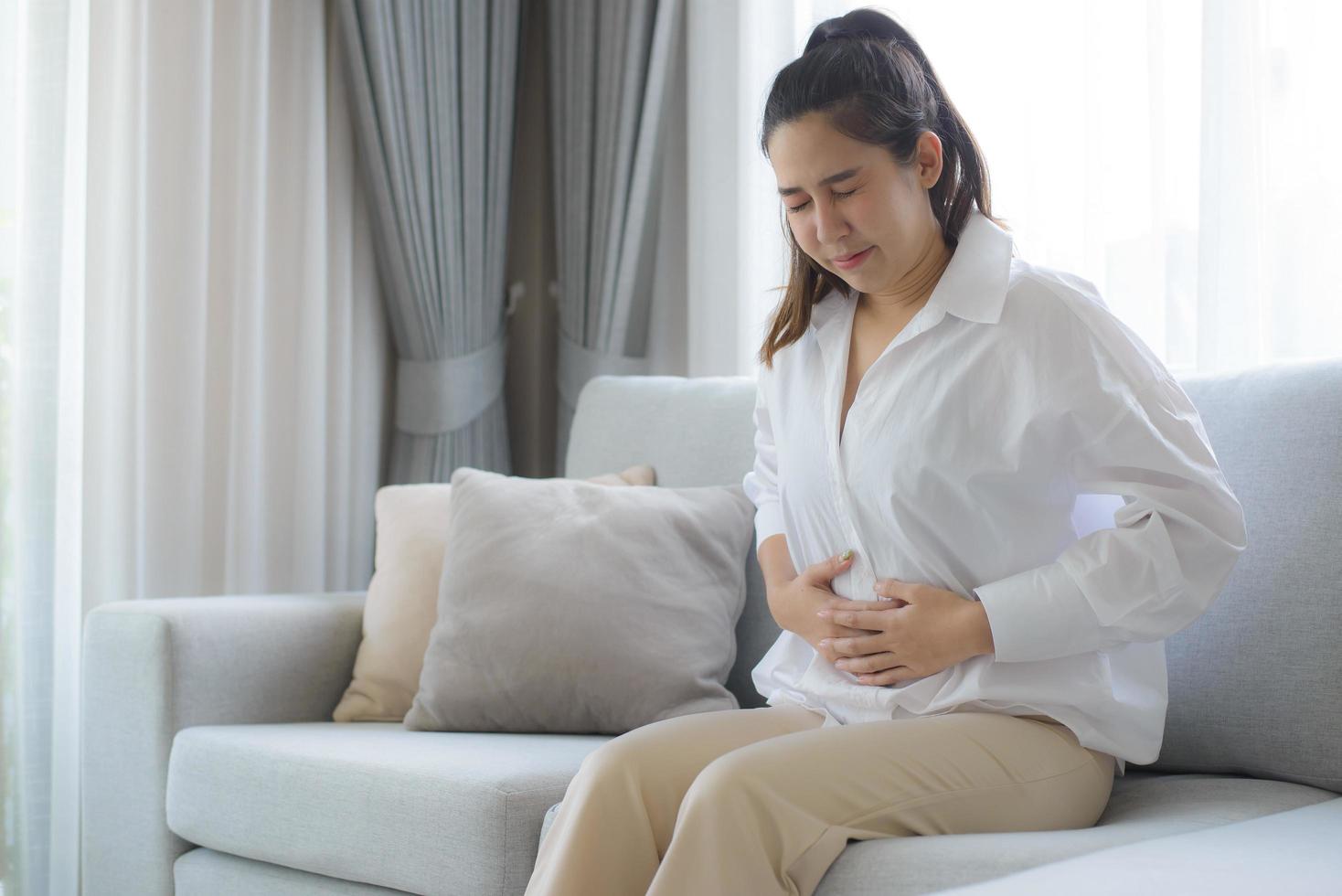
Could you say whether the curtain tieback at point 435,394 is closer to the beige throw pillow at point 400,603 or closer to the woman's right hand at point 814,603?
the beige throw pillow at point 400,603

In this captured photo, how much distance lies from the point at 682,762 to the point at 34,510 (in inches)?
62.0

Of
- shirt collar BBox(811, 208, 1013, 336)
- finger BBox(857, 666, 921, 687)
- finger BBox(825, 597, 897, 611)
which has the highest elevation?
shirt collar BBox(811, 208, 1013, 336)

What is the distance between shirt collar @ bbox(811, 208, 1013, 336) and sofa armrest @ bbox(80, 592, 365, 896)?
122 centimetres

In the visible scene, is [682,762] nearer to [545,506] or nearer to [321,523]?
[545,506]

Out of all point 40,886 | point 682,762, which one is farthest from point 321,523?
point 682,762

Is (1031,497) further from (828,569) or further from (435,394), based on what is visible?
(435,394)

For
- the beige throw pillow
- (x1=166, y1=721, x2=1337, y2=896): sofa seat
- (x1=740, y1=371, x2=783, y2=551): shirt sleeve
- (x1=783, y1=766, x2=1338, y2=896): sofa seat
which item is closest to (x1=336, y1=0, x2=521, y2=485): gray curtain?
the beige throw pillow

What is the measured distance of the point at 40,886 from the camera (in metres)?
2.29

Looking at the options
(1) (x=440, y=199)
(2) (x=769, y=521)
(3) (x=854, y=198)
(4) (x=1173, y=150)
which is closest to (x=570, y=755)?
(2) (x=769, y=521)

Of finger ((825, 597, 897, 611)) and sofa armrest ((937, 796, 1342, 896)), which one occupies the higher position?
finger ((825, 597, 897, 611))

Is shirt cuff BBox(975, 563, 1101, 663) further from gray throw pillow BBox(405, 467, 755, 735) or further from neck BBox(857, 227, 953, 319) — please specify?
gray throw pillow BBox(405, 467, 755, 735)

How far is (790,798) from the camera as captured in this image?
113 cm

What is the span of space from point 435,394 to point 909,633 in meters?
1.87

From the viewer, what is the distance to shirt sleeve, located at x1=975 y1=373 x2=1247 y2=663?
124 cm
